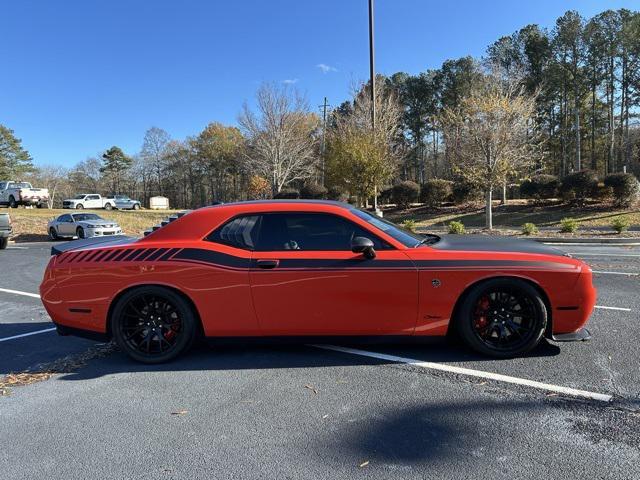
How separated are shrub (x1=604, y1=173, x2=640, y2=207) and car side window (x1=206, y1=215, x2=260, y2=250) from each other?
2301cm

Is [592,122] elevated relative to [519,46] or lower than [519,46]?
lower

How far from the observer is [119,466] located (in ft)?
9.07

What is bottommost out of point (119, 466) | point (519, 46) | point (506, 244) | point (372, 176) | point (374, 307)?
point (119, 466)

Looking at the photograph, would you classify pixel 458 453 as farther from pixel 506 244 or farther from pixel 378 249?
pixel 506 244

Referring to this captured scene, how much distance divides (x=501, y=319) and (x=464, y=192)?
84.8 feet

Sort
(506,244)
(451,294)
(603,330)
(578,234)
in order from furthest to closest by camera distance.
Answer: (578,234) → (603,330) → (506,244) → (451,294)

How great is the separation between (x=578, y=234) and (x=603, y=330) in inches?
560

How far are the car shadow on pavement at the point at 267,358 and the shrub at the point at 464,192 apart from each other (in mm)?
25204

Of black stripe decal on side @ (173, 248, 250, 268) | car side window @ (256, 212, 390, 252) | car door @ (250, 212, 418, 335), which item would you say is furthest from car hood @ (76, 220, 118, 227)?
car door @ (250, 212, 418, 335)

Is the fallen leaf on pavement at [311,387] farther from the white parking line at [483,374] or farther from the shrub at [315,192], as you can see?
the shrub at [315,192]

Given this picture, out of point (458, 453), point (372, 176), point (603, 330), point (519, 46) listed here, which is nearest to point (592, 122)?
point (519, 46)

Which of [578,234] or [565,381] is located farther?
[578,234]

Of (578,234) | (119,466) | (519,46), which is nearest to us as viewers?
(119,466)

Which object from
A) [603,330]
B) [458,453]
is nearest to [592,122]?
[603,330]
